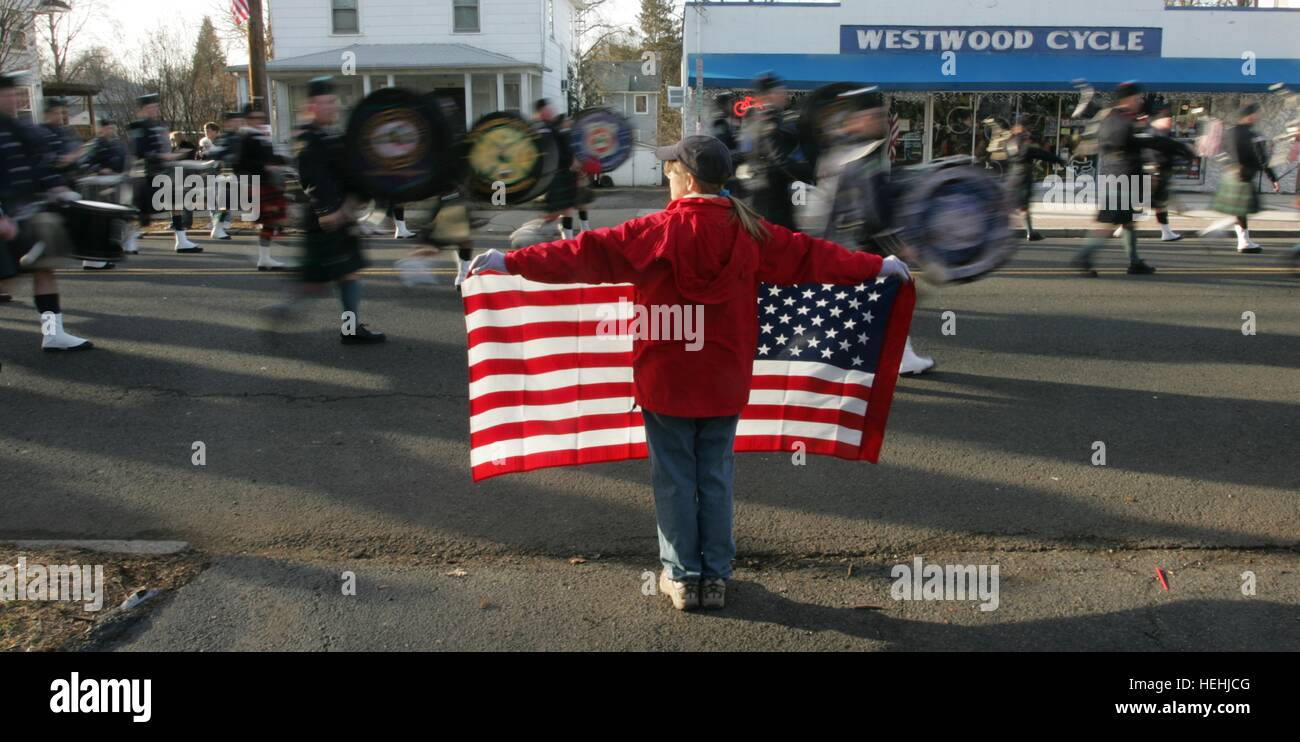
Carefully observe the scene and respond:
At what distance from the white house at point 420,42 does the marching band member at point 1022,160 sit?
21738 millimetres

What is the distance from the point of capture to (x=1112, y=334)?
29.9ft

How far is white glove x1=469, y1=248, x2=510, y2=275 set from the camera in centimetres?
376

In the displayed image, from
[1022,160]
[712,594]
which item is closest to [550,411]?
[712,594]

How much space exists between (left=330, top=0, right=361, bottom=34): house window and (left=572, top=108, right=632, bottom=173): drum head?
24598 millimetres

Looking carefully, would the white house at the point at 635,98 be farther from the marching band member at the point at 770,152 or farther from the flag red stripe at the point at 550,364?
the flag red stripe at the point at 550,364

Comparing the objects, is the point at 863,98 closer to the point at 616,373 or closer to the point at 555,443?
the point at 616,373

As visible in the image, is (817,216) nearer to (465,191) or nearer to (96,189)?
(465,191)

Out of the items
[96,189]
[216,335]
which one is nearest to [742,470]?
[96,189]

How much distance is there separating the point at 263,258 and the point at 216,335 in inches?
159

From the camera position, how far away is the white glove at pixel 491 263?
12.3 ft

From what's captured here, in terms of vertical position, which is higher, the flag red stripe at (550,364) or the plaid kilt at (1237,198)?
the plaid kilt at (1237,198)

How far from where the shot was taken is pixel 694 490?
4199 mm

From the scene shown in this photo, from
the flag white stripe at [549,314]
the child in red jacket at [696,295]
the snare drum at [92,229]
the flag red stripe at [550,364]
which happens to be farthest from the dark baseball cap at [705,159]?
the snare drum at [92,229]

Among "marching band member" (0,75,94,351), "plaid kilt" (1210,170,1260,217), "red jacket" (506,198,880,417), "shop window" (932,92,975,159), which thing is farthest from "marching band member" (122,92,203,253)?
"shop window" (932,92,975,159)
